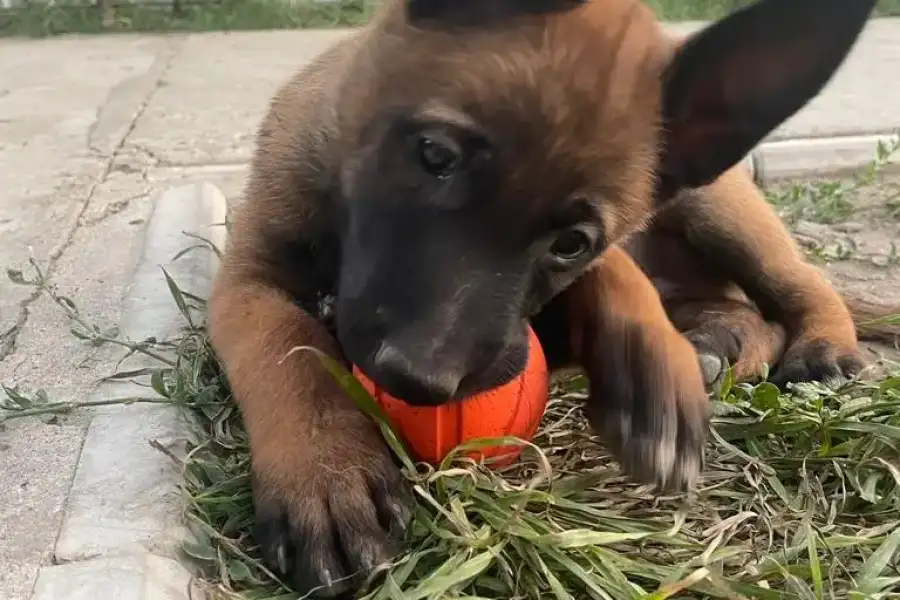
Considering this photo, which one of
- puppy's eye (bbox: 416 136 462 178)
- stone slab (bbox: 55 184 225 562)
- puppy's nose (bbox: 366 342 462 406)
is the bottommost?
stone slab (bbox: 55 184 225 562)

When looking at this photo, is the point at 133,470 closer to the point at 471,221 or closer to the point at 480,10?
the point at 471,221

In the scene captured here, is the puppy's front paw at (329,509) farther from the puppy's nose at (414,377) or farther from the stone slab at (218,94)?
the stone slab at (218,94)

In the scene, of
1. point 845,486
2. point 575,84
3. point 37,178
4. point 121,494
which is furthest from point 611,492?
point 37,178

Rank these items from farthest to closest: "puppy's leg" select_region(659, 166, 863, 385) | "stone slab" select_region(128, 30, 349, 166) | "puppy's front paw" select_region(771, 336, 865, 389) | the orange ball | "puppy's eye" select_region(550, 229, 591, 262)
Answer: "stone slab" select_region(128, 30, 349, 166) → "puppy's leg" select_region(659, 166, 863, 385) → "puppy's front paw" select_region(771, 336, 865, 389) → the orange ball → "puppy's eye" select_region(550, 229, 591, 262)

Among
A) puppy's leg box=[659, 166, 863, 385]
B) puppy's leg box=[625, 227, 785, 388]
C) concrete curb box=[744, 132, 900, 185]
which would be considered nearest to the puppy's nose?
puppy's leg box=[625, 227, 785, 388]

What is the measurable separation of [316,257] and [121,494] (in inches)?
25.8

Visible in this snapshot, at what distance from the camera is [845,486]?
199 cm

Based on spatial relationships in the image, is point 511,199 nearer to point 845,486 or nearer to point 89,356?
point 845,486

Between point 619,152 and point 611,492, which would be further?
point 611,492

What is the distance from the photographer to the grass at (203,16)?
759 cm

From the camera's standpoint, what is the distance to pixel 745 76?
1.86 m

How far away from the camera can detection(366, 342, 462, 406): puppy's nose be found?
1.49m

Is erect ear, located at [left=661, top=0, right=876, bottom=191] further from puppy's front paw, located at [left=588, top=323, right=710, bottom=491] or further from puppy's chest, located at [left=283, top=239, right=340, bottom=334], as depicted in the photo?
puppy's chest, located at [left=283, top=239, right=340, bottom=334]

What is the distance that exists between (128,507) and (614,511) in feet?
2.96
